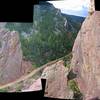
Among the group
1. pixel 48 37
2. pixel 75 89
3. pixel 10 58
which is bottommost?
pixel 75 89

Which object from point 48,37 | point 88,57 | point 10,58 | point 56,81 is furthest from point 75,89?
point 10,58

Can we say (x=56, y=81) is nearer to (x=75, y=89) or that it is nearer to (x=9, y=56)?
(x=75, y=89)

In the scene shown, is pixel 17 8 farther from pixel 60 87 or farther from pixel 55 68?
pixel 60 87

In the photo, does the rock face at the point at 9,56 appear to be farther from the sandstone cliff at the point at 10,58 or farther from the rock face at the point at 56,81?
the rock face at the point at 56,81

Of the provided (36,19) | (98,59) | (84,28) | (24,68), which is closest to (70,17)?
(84,28)

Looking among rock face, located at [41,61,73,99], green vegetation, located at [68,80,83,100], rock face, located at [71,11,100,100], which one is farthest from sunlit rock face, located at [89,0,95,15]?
green vegetation, located at [68,80,83,100]

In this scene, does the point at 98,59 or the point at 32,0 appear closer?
the point at 98,59

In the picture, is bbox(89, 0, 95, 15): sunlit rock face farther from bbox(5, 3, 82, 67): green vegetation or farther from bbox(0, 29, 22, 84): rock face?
bbox(0, 29, 22, 84): rock face
